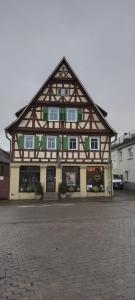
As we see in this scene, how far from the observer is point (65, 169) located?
88.9 feet

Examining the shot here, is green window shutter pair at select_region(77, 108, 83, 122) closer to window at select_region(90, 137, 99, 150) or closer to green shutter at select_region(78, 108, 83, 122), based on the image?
green shutter at select_region(78, 108, 83, 122)

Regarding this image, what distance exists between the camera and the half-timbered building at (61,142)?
86.8 ft

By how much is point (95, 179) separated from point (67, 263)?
2160cm

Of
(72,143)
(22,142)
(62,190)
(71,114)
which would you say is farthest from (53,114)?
(62,190)

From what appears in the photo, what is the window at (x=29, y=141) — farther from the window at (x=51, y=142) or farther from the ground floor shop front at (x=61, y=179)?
the ground floor shop front at (x=61, y=179)

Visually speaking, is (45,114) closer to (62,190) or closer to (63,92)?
(63,92)

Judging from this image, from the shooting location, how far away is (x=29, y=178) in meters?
26.4

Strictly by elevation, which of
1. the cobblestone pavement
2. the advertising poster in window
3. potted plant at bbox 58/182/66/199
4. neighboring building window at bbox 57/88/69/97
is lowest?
the cobblestone pavement

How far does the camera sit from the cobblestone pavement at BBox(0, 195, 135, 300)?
4.56m

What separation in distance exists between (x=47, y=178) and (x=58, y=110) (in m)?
6.98

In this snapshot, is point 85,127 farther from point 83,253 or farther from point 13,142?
point 83,253

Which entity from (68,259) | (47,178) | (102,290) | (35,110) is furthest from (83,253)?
(35,110)

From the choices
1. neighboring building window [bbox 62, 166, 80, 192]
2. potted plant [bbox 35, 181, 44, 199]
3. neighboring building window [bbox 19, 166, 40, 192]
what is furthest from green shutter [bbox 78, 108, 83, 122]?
potted plant [bbox 35, 181, 44, 199]

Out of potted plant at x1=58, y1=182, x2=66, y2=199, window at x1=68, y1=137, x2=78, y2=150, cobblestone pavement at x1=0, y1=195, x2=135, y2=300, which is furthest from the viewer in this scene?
window at x1=68, y1=137, x2=78, y2=150
